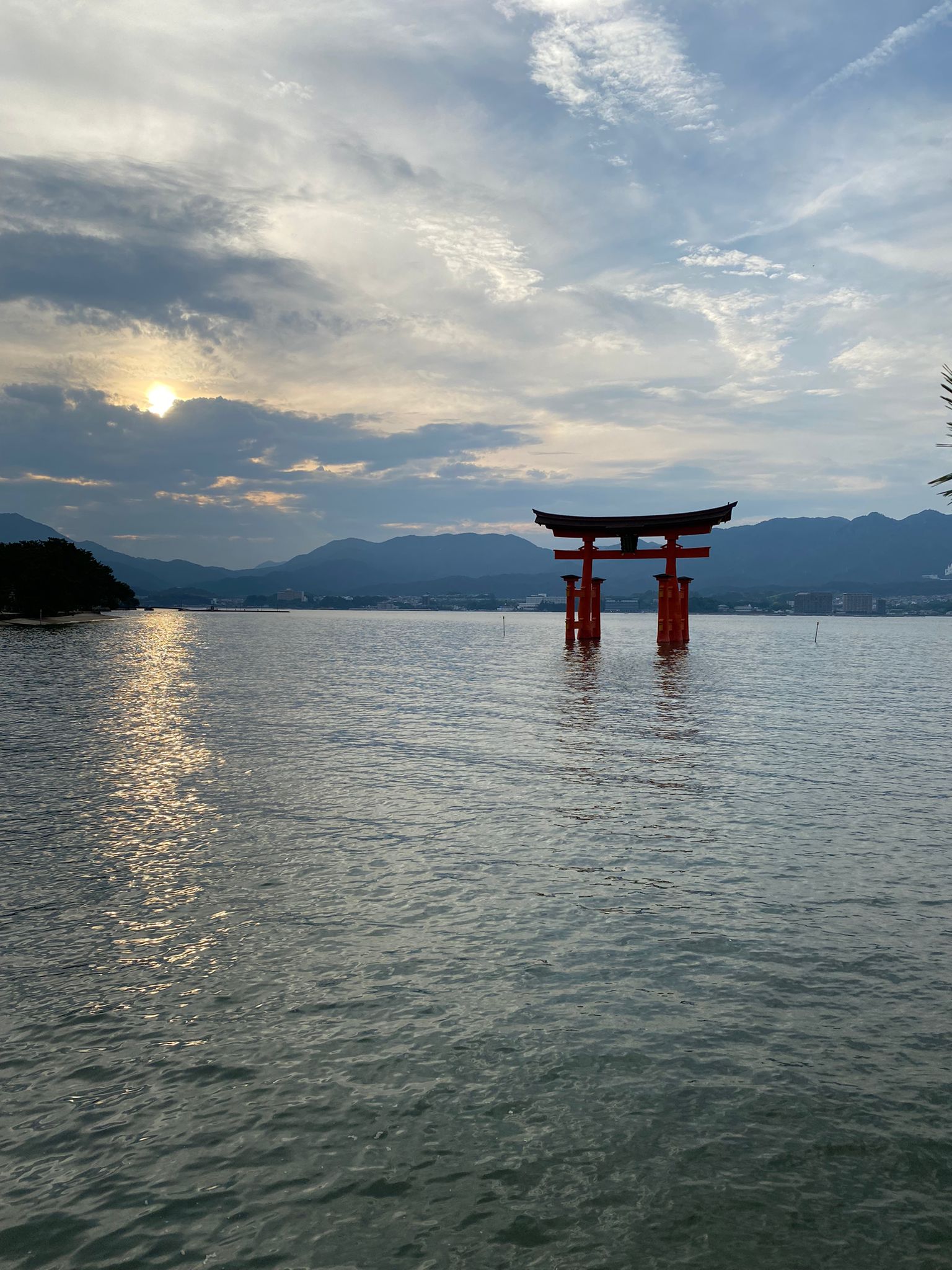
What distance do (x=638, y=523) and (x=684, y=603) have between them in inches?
616

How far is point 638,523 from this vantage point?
2328 inches

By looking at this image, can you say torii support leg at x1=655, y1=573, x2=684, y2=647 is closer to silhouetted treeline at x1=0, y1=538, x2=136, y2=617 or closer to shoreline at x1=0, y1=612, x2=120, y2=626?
silhouetted treeline at x1=0, y1=538, x2=136, y2=617

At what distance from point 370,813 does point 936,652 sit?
87.8 meters

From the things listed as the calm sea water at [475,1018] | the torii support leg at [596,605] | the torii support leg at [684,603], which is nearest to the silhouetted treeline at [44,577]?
the torii support leg at [596,605]

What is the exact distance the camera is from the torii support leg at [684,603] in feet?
227

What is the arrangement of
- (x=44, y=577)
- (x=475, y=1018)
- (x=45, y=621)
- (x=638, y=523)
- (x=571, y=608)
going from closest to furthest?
(x=475, y=1018)
(x=638, y=523)
(x=571, y=608)
(x=44, y=577)
(x=45, y=621)

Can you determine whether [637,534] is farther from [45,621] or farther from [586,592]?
[45,621]

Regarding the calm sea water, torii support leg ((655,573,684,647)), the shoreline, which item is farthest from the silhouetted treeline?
the calm sea water

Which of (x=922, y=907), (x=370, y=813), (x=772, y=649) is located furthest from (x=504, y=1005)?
(x=772, y=649)

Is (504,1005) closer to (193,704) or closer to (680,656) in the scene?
(193,704)

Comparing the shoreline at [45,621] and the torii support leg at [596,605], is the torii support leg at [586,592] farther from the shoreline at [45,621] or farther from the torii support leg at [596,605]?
the shoreline at [45,621]

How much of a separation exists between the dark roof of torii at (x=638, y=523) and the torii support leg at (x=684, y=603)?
27.5 ft

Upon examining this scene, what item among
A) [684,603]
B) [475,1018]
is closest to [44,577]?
[684,603]

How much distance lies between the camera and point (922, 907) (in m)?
9.73
